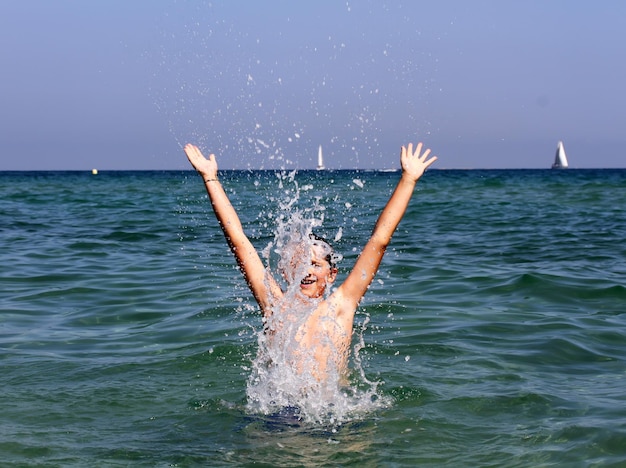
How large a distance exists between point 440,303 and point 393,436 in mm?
4059

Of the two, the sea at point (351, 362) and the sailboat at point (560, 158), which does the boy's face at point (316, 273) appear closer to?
the sea at point (351, 362)

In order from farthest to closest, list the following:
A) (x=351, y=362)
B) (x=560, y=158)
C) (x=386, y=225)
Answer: (x=560, y=158) < (x=351, y=362) < (x=386, y=225)

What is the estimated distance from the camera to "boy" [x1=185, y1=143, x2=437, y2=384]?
483 centimetres

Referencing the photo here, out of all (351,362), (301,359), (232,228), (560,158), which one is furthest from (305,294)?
(560,158)

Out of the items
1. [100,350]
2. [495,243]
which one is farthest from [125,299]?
[495,243]

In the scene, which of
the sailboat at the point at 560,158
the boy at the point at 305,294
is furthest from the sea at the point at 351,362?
the sailboat at the point at 560,158

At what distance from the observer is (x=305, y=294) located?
498cm

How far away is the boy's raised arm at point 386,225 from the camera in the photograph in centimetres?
468

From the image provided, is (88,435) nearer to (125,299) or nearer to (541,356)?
(541,356)

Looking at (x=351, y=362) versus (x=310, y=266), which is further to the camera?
(x=351, y=362)

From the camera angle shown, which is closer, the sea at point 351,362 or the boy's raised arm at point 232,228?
the sea at point 351,362

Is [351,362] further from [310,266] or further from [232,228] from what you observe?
[232,228]

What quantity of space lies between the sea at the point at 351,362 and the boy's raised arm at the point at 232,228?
52 cm

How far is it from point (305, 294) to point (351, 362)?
163cm
